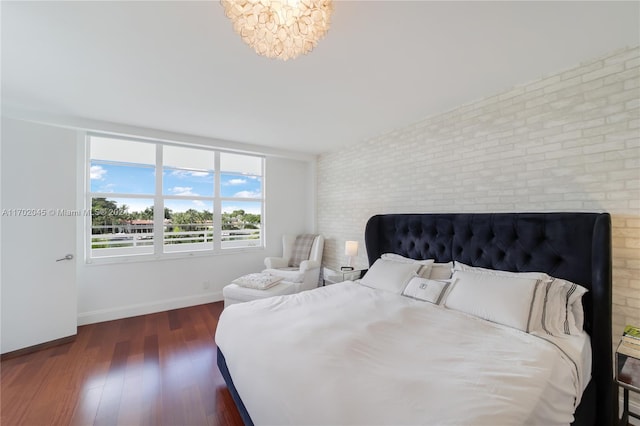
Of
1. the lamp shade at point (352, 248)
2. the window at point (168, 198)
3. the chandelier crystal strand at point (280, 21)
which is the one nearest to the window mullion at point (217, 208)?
the window at point (168, 198)

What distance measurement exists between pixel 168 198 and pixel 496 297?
4.22 m

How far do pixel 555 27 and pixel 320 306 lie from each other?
250 cm

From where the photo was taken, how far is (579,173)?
1920 mm

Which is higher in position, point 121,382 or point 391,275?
point 391,275

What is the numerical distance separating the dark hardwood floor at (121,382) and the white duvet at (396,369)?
52cm

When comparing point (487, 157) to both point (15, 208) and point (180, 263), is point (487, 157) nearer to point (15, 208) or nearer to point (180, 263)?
point (180, 263)

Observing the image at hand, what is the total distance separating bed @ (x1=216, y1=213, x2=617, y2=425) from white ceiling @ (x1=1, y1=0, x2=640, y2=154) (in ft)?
4.10

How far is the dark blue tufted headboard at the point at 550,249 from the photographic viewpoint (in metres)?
1.66

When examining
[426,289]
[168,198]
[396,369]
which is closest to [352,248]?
[426,289]

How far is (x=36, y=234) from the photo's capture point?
8.61ft

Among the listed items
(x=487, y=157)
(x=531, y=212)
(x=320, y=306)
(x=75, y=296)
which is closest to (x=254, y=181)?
(x=75, y=296)

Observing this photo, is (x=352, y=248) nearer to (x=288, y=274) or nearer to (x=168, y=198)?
(x=288, y=274)

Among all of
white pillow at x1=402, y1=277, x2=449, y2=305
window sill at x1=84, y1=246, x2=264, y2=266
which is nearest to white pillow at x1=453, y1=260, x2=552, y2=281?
white pillow at x1=402, y1=277, x2=449, y2=305

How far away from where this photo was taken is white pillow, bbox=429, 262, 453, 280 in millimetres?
2512
